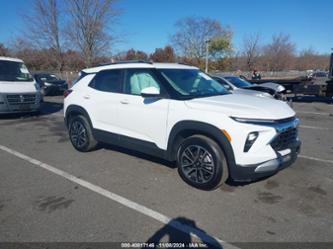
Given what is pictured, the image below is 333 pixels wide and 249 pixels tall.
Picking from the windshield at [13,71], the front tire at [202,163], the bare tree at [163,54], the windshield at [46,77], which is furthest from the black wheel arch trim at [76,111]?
the bare tree at [163,54]

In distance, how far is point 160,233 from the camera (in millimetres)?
2863

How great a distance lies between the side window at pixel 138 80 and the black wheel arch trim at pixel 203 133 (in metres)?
0.89

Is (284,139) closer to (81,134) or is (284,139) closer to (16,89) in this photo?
(81,134)

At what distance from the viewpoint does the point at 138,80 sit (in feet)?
14.9

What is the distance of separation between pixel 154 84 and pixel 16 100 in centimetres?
702

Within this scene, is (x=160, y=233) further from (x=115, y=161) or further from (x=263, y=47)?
(x=263, y=47)

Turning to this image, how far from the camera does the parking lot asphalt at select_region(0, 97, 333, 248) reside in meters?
2.86

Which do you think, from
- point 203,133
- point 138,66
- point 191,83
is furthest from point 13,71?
point 203,133

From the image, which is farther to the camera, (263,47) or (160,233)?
(263,47)

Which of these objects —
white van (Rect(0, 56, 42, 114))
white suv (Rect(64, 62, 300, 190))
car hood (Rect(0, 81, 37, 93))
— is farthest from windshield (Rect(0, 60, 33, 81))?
white suv (Rect(64, 62, 300, 190))

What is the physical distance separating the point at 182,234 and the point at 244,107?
6.00 ft

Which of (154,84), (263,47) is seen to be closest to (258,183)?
(154,84)

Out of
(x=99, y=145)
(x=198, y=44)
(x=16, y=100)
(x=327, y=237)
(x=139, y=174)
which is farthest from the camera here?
(x=198, y=44)

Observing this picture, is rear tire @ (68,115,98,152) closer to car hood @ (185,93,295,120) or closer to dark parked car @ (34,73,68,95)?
car hood @ (185,93,295,120)
